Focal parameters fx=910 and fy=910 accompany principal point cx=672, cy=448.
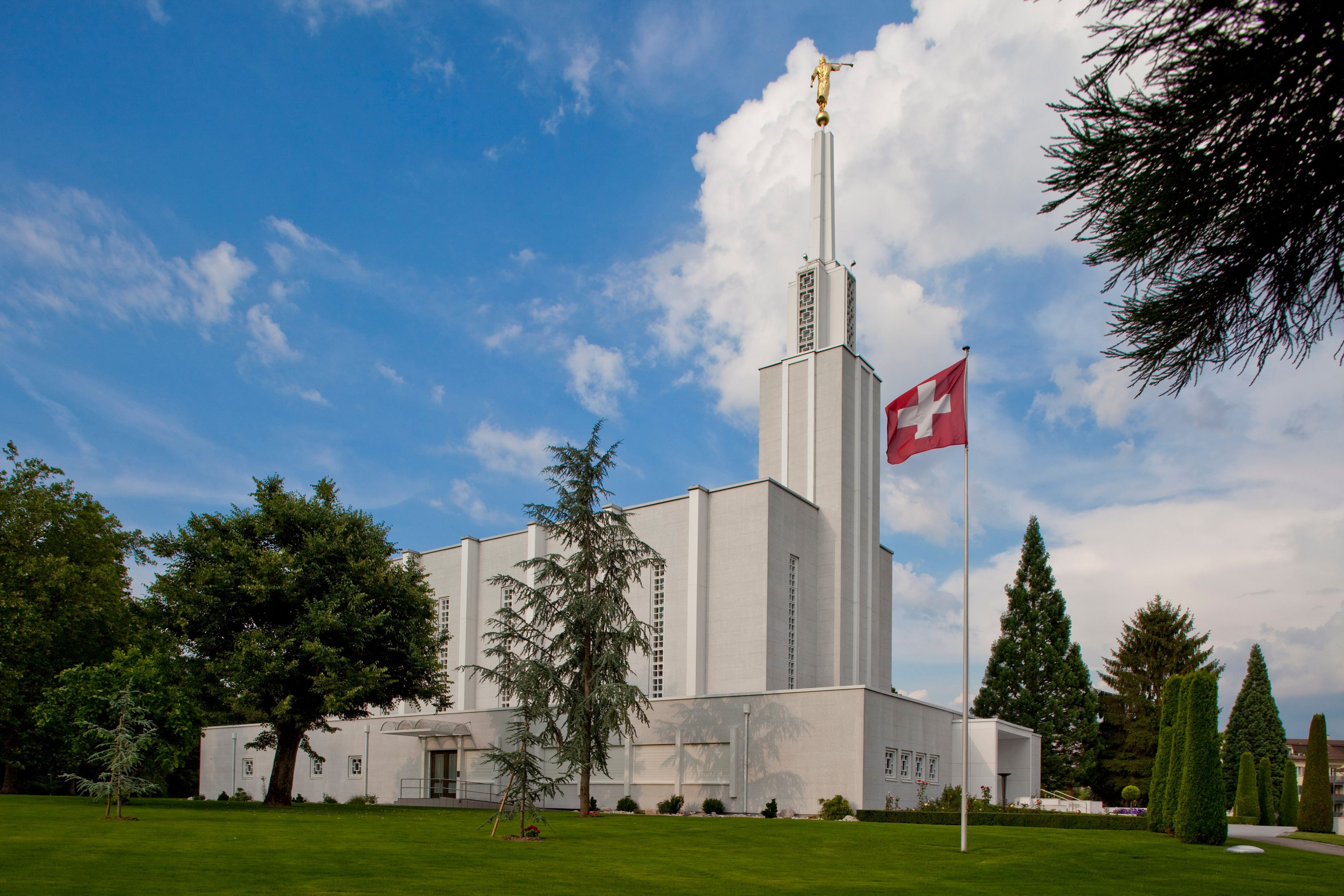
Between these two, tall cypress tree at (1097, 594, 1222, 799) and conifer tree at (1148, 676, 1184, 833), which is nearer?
conifer tree at (1148, 676, 1184, 833)

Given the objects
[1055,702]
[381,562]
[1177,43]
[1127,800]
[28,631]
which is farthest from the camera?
[1055,702]

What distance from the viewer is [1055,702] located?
Answer: 54156 mm

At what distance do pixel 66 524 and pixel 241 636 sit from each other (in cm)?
2183

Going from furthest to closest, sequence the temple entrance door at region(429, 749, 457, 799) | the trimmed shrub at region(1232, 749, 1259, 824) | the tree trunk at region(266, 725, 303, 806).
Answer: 1. the trimmed shrub at region(1232, 749, 1259, 824)
2. the temple entrance door at region(429, 749, 457, 799)
3. the tree trunk at region(266, 725, 303, 806)

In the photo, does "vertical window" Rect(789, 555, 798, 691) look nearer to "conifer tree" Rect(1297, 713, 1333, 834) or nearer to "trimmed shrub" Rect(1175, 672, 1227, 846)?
"trimmed shrub" Rect(1175, 672, 1227, 846)

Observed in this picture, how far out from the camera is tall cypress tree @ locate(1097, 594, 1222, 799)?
5300 cm

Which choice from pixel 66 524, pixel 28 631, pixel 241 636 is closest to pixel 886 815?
pixel 241 636

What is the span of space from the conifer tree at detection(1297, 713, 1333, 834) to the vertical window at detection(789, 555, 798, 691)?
2232cm

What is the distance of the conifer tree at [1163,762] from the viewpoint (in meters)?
27.0

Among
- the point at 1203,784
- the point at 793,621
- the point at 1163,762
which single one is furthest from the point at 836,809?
the point at 1203,784

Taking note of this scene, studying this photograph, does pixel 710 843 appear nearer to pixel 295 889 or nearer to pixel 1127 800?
pixel 295 889

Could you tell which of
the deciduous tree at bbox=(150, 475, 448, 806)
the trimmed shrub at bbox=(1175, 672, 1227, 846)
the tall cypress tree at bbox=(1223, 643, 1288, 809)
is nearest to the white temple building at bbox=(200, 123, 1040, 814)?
the deciduous tree at bbox=(150, 475, 448, 806)

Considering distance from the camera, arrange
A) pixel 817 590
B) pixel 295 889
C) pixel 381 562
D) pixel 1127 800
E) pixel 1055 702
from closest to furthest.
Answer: pixel 295 889, pixel 381 562, pixel 817 590, pixel 1127 800, pixel 1055 702

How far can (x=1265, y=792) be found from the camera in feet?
160
